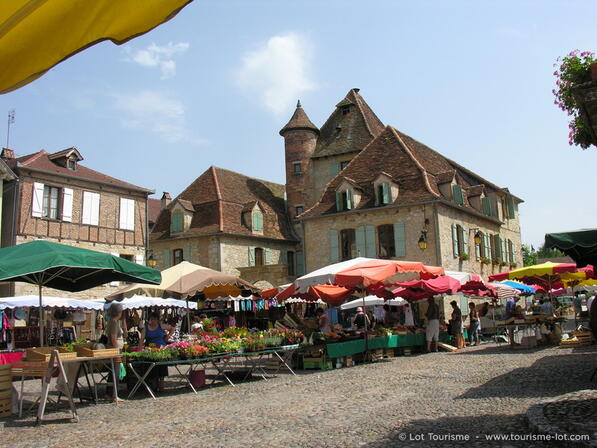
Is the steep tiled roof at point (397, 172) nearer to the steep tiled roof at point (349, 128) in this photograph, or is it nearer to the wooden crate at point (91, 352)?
the steep tiled roof at point (349, 128)

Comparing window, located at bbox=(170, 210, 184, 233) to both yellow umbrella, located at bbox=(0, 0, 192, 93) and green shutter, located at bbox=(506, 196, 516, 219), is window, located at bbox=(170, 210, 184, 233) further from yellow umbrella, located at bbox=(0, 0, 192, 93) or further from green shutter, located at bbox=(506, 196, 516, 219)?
yellow umbrella, located at bbox=(0, 0, 192, 93)

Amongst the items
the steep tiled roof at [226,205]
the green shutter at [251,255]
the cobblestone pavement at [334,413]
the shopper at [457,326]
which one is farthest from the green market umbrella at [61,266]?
the green shutter at [251,255]

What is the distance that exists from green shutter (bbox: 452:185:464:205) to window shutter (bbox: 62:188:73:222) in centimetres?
1733

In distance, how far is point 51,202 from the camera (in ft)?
79.2

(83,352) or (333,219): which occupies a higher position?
(333,219)

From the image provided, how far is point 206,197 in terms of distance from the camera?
33.9m

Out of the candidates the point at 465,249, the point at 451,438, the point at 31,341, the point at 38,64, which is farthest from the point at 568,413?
the point at 465,249

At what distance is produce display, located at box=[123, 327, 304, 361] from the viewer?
9.09 m

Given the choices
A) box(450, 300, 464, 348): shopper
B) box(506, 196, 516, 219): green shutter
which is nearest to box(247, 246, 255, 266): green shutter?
box(506, 196, 516, 219): green shutter

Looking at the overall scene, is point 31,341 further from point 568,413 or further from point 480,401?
point 568,413

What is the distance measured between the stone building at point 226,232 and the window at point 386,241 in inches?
248

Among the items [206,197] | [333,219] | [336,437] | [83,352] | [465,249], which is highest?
[206,197]

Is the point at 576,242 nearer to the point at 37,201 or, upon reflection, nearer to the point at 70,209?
the point at 37,201

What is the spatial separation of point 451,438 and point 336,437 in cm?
108
